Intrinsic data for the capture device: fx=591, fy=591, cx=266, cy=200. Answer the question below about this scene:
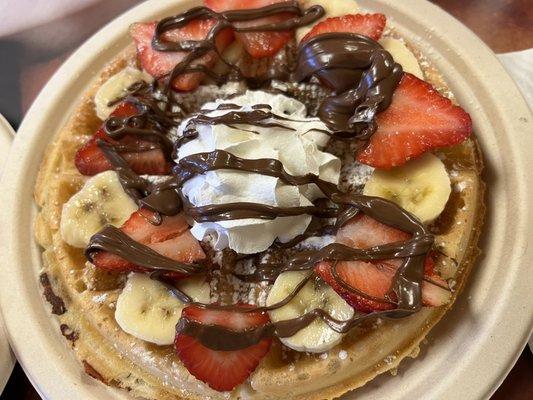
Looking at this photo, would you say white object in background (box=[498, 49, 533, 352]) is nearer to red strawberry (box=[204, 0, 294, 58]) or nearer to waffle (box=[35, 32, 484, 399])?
waffle (box=[35, 32, 484, 399])

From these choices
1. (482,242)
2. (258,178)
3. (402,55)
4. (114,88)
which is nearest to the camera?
(258,178)

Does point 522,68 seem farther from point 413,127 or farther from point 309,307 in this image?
point 309,307

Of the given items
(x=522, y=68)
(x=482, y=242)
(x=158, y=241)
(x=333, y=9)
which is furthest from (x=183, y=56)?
(x=522, y=68)

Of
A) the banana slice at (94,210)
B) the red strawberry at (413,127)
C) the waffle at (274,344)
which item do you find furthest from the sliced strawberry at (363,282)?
the banana slice at (94,210)

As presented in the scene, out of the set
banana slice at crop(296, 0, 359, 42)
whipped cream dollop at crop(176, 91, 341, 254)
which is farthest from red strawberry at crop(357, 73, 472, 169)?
banana slice at crop(296, 0, 359, 42)

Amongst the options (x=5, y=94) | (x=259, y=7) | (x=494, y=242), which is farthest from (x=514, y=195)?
(x=5, y=94)

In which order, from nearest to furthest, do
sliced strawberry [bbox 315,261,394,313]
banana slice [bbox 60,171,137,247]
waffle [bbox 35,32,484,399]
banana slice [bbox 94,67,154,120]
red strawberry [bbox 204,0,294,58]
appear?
sliced strawberry [bbox 315,261,394,313] < waffle [bbox 35,32,484,399] < banana slice [bbox 60,171,137,247] < red strawberry [bbox 204,0,294,58] < banana slice [bbox 94,67,154,120]
